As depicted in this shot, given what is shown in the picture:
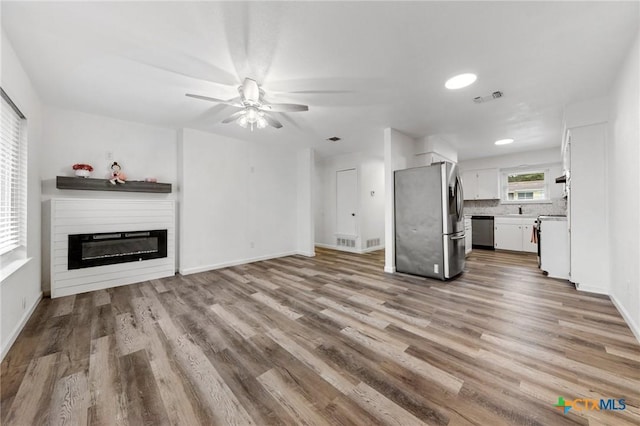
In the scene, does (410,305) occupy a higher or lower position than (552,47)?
lower

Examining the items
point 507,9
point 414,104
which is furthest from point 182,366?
point 414,104

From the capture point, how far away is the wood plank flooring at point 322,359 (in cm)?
135

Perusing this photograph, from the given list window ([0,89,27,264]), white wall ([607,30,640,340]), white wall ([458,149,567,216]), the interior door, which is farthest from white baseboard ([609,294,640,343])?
window ([0,89,27,264])

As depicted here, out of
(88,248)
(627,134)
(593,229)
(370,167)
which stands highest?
(370,167)

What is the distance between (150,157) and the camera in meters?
4.14

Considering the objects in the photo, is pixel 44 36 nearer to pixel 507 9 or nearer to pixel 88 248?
pixel 88 248

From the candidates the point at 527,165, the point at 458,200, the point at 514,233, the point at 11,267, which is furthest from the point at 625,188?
the point at 11,267

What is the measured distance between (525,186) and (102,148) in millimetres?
9479

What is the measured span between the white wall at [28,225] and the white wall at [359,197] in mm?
5670

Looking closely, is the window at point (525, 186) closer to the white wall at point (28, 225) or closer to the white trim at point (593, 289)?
the white trim at point (593, 289)

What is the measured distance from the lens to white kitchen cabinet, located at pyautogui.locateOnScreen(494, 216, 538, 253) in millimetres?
5824

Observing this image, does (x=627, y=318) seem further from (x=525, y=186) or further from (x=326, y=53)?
(x=525, y=186)

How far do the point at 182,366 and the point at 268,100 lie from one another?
9.75ft

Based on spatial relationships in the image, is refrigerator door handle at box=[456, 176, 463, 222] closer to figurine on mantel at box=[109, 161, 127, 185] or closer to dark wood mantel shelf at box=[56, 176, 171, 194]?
dark wood mantel shelf at box=[56, 176, 171, 194]
